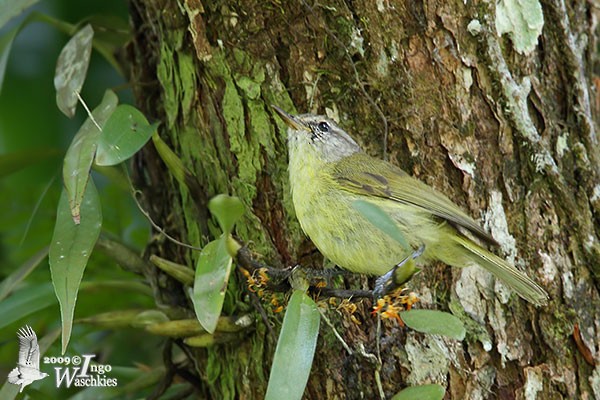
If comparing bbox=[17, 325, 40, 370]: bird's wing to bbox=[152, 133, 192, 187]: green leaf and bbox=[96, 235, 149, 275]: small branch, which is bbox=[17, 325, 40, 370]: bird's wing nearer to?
bbox=[96, 235, 149, 275]: small branch

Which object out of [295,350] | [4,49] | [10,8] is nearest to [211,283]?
[295,350]

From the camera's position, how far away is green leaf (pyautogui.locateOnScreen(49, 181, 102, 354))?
82.0 inches

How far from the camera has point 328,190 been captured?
7.84 ft

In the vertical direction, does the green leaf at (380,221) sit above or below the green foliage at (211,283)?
above

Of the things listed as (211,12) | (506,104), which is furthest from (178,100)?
(506,104)

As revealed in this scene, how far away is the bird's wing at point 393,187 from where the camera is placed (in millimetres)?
2113

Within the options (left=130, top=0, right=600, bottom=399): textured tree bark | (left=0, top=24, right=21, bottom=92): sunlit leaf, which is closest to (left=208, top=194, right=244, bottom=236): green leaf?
(left=130, top=0, right=600, bottom=399): textured tree bark

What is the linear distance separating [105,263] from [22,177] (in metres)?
0.71

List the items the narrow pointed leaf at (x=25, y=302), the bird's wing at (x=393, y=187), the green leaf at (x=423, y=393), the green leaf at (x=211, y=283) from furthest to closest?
the narrow pointed leaf at (x=25, y=302), the bird's wing at (x=393, y=187), the green leaf at (x=423, y=393), the green leaf at (x=211, y=283)

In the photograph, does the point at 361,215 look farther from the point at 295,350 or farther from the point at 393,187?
the point at 295,350

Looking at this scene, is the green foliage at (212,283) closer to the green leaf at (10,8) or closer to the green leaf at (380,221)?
the green leaf at (380,221)

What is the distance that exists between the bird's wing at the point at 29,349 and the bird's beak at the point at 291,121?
103 centimetres

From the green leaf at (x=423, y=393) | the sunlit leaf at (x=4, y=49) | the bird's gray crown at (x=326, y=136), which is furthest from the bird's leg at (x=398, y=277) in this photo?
the sunlit leaf at (x=4, y=49)

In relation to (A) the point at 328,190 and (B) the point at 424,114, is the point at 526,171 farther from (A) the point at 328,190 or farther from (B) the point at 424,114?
(A) the point at 328,190
